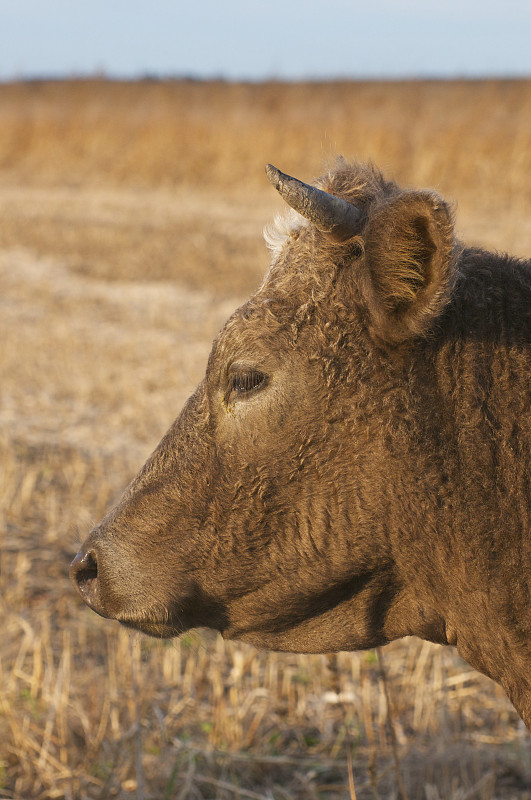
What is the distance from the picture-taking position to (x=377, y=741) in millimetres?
4230

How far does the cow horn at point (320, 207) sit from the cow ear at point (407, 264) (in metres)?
0.08

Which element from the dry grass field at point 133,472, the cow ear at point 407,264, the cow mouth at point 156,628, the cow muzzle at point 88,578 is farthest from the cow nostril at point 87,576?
the cow ear at point 407,264

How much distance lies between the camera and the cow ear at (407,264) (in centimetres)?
219

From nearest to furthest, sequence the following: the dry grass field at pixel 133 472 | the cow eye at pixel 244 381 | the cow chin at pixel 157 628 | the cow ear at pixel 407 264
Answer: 1. the cow ear at pixel 407 264
2. the cow eye at pixel 244 381
3. the cow chin at pixel 157 628
4. the dry grass field at pixel 133 472

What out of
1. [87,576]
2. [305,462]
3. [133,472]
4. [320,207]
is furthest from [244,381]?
[133,472]

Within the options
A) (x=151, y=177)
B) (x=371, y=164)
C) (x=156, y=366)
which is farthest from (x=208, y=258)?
(x=371, y=164)

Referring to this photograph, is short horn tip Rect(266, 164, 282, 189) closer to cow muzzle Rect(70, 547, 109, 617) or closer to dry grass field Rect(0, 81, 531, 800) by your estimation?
dry grass field Rect(0, 81, 531, 800)

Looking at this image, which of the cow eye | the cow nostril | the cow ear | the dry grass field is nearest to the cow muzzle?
the cow nostril

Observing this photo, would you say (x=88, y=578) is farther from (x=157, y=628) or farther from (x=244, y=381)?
(x=244, y=381)

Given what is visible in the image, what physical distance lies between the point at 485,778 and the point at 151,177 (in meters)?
23.5

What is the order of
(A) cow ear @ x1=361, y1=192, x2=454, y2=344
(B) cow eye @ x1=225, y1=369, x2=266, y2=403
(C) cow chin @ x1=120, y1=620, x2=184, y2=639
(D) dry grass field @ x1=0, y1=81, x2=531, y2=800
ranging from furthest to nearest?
(D) dry grass field @ x1=0, y1=81, x2=531, y2=800 → (C) cow chin @ x1=120, y1=620, x2=184, y2=639 → (B) cow eye @ x1=225, y1=369, x2=266, y2=403 → (A) cow ear @ x1=361, y1=192, x2=454, y2=344

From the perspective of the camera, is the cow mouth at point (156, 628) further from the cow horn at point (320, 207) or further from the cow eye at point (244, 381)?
the cow horn at point (320, 207)

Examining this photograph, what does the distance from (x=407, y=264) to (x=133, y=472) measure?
17.5 ft

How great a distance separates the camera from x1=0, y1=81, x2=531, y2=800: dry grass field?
3.97 m
